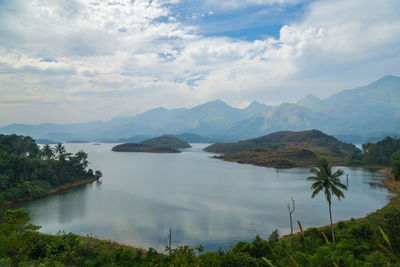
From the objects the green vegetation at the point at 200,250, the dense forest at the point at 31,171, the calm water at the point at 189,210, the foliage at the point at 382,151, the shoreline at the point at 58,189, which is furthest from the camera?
the foliage at the point at 382,151

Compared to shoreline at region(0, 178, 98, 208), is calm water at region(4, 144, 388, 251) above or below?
below

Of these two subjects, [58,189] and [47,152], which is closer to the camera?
[58,189]

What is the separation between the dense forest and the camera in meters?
76.4

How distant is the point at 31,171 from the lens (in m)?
87.8

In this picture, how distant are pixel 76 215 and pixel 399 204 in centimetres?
7582

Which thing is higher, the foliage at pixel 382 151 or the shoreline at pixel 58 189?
the foliage at pixel 382 151

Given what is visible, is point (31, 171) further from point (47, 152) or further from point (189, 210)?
point (189, 210)

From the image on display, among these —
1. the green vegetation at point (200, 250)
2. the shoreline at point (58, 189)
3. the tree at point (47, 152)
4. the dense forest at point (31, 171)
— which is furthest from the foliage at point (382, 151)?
the tree at point (47, 152)

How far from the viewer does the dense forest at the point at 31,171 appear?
76375mm

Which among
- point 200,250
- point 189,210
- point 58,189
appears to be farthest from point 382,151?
point 58,189

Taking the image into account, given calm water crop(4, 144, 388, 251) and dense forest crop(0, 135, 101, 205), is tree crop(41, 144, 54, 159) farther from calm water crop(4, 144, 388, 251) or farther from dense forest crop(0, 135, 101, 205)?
calm water crop(4, 144, 388, 251)

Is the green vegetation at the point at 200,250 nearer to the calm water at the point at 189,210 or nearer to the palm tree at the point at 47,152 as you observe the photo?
the calm water at the point at 189,210

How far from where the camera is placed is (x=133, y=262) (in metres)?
29.2

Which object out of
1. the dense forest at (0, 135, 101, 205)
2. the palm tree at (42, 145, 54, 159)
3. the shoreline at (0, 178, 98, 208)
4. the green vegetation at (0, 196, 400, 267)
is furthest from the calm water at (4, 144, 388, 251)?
the palm tree at (42, 145, 54, 159)
